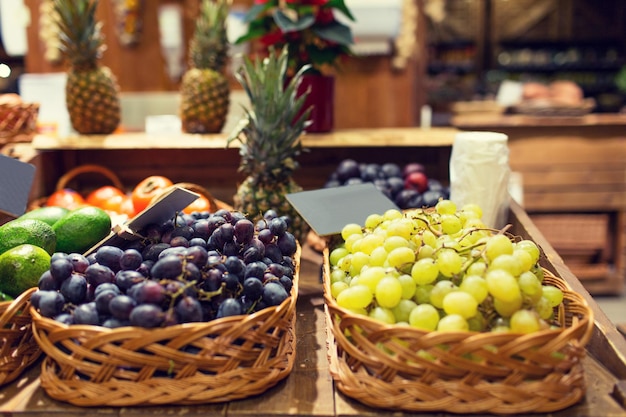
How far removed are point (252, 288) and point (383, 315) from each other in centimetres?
27

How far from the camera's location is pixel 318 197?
5.68 feet

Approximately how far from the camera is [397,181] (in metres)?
2.16

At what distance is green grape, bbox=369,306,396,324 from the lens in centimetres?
113

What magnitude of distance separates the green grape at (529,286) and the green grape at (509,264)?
1 centimetres

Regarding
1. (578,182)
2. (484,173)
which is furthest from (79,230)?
(578,182)

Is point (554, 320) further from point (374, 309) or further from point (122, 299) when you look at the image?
point (122, 299)

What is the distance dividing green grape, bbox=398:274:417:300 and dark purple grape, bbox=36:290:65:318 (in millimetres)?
676

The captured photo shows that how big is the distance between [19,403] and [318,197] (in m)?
0.93

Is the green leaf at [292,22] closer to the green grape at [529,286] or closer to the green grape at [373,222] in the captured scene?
the green grape at [373,222]

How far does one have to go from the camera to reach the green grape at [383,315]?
1134mm

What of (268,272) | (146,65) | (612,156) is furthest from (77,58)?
(612,156)

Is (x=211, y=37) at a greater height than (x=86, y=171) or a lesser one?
greater

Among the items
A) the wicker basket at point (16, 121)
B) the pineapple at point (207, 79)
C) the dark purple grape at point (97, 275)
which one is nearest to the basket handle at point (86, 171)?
the wicker basket at point (16, 121)

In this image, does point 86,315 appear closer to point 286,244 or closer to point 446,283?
point 286,244
